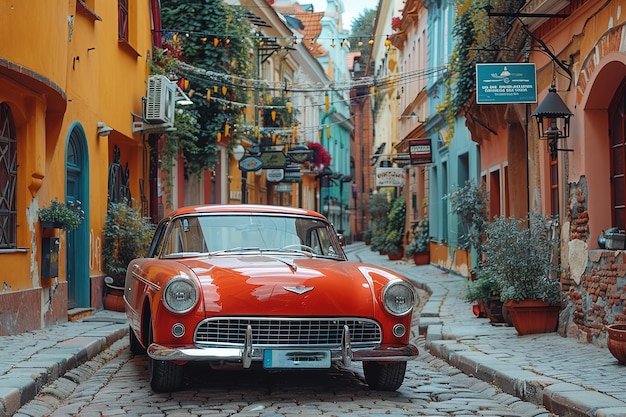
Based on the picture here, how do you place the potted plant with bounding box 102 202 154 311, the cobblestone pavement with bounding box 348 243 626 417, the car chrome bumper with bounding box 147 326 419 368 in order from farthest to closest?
the potted plant with bounding box 102 202 154 311, the car chrome bumper with bounding box 147 326 419 368, the cobblestone pavement with bounding box 348 243 626 417

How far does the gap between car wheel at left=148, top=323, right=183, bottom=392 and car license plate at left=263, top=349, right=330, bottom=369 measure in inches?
32.7

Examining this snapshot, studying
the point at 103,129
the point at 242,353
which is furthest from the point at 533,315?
the point at 103,129

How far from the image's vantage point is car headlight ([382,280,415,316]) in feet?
25.2

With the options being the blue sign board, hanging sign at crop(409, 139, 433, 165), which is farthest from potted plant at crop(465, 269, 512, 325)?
hanging sign at crop(409, 139, 433, 165)

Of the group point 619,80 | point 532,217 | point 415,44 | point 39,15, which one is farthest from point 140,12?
point 415,44

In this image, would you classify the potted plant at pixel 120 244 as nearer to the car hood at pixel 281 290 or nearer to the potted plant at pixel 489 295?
the potted plant at pixel 489 295

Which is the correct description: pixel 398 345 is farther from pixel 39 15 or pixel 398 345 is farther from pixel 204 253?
pixel 39 15

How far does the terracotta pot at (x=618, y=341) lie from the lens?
8242mm

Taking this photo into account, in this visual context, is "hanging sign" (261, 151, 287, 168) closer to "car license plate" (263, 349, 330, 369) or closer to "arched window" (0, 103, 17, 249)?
"arched window" (0, 103, 17, 249)

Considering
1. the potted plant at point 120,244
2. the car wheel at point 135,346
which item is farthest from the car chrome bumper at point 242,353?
the potted plant at point 120,244

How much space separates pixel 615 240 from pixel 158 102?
10.6 meters

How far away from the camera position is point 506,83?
497 inches

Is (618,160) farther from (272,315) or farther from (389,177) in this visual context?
(389,177)

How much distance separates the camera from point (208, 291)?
7.36 m
